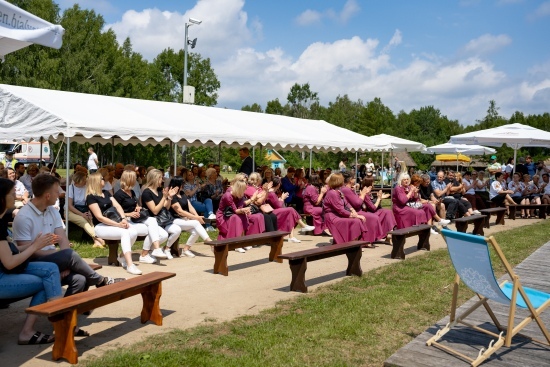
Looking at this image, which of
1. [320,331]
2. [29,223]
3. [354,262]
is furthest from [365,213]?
[29,223]

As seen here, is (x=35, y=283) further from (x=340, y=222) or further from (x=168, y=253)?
(x=340, y=222)

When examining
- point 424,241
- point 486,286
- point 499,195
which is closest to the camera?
point 486,286

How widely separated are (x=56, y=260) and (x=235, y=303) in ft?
6.93

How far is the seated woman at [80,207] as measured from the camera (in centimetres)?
955

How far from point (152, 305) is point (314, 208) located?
23.2 ft

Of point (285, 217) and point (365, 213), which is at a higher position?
point (365, 213)

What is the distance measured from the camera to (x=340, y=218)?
9797 mm

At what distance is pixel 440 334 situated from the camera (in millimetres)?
4633

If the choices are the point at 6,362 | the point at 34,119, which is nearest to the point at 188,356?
the point at 6,362

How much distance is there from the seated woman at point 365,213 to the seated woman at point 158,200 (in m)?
3.26

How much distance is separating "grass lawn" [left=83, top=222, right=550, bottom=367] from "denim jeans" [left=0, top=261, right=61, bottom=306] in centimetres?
72

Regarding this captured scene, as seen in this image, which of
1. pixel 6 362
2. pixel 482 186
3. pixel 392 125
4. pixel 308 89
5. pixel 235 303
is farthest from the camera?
pixel 308 89

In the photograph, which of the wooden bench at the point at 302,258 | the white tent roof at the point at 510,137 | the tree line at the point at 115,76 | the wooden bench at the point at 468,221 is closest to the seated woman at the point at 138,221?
the wooden bench at the point at 302,258

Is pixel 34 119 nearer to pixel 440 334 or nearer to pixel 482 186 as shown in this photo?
pixel 440 334
